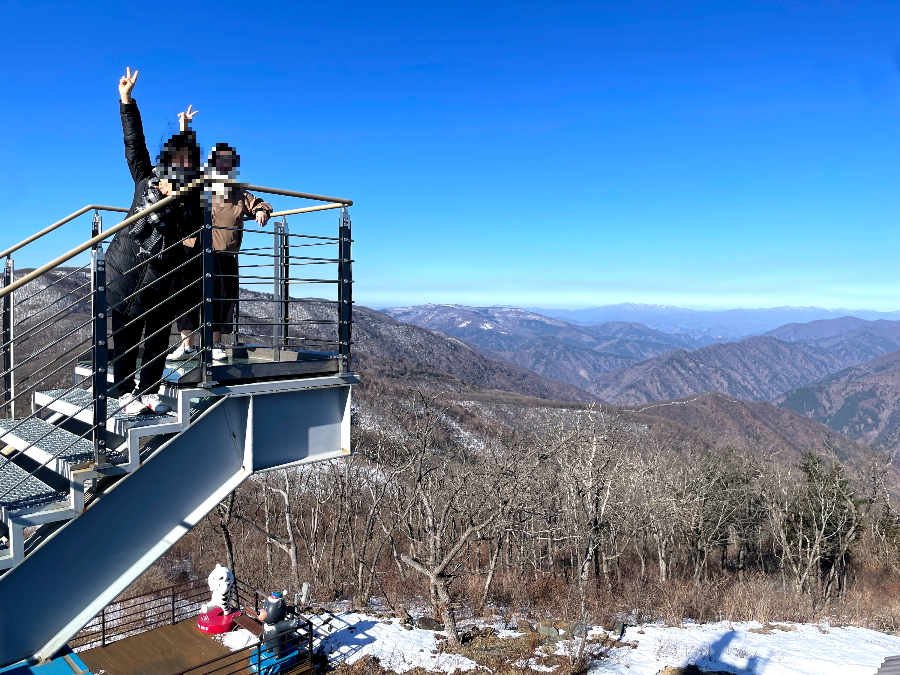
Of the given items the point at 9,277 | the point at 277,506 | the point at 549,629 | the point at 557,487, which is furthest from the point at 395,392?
the point at 9,277

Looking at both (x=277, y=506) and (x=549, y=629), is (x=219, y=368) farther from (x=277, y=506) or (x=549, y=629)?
(x=277, y=506)

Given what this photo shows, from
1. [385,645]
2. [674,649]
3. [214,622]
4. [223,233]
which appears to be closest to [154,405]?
[223,233]

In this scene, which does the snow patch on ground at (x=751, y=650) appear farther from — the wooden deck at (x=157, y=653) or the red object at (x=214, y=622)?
the wooden deck at (x=157, y=653)

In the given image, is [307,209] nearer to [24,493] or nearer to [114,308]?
[114,308]

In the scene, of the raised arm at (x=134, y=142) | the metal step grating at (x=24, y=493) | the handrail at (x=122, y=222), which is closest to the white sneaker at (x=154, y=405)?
the metal step grating at (x=24, y=493)

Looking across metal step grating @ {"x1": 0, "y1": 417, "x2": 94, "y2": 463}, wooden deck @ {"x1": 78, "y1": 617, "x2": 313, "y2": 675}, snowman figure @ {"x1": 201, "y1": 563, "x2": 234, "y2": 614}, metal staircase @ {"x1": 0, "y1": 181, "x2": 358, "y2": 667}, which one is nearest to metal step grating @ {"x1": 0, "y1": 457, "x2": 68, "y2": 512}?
metal staircase @ {"x1": 0, "y1": 181, "x2": 358, "y2": 667}
